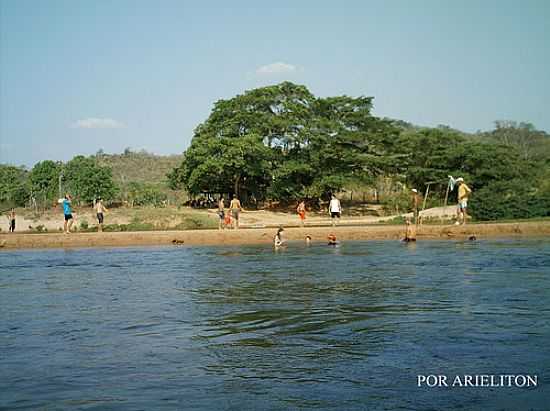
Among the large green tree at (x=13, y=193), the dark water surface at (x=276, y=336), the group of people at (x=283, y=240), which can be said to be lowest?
the dark water surface at (x=276, y=336)

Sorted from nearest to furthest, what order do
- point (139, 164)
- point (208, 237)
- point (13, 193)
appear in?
point (208, 237)
point (13, 193)
point (139, 164)

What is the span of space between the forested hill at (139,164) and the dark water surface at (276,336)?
2867 inches

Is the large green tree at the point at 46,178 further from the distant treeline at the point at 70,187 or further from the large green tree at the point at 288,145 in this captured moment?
the large green tree at the point at 288,145

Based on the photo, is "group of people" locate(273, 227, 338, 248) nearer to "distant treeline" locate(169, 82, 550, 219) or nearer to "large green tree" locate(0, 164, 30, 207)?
"distant treeline" locate(169, 82, 550, 219)

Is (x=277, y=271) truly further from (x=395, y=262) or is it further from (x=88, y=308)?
(x=88, y=308)

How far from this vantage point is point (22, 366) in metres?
7.43

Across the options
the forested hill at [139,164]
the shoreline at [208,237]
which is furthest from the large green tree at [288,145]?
the forested hill at [139,164]

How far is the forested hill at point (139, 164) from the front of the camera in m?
88.5

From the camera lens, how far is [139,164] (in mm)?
95562

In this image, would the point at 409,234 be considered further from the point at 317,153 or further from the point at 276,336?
the point at 317,153

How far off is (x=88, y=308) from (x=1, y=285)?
15.1 ft

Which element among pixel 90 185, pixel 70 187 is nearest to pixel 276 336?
pixel 90 185

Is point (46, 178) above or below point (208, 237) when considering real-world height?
above

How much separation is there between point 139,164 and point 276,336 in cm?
8937
